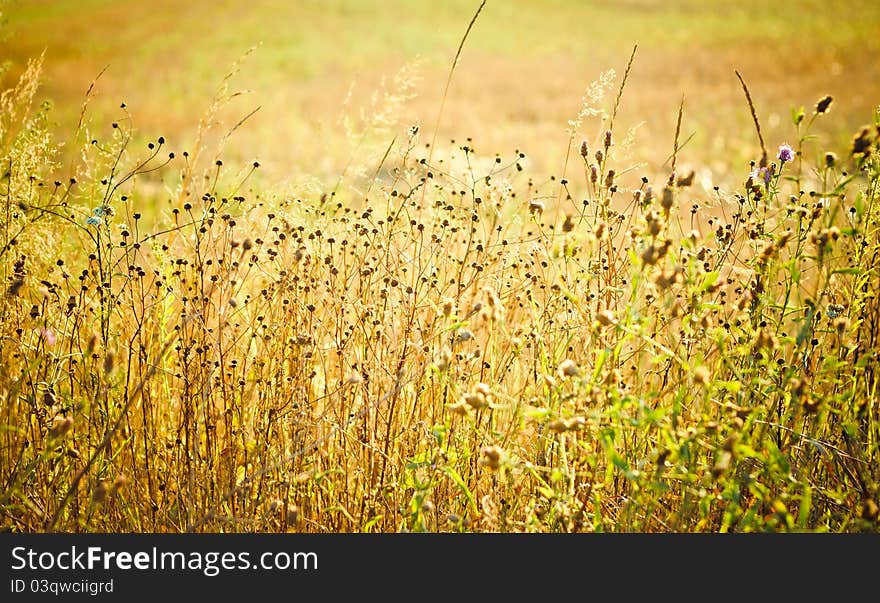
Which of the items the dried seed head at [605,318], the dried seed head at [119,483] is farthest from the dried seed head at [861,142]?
the dried seed head at [119,483]

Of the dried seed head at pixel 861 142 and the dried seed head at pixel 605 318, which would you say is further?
the dried seed head at pixel 861 142

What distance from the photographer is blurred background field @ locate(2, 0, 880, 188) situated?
36.0 feet

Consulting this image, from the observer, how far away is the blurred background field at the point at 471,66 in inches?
432

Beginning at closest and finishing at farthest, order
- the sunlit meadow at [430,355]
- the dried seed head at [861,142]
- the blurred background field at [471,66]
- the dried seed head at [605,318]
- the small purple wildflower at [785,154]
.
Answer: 1. the dried seed head at [605,318]
2. the dried seed head at [861,142]
3. the sunlit meadow at [430,355]
4. the small purple wildflower at [785,154]
5. the blurred background field at [471,66]

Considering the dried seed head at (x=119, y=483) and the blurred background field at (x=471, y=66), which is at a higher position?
the blurred background field at (x=471, y=66)

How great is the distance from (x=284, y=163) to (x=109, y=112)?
5428 mm

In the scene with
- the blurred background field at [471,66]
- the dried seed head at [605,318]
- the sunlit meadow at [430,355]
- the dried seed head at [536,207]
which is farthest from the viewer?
the blurred background field at [471,66]

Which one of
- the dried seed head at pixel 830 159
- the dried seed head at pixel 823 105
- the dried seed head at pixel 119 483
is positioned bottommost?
the dried seed head at pixel 119 483

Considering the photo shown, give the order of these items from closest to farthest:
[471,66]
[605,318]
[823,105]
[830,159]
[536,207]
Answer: [605,318]
[830,159]
[823,105]
[536,207]
[471,66]

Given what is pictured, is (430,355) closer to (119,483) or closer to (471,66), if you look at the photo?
(119,483)

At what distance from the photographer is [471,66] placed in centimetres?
1750

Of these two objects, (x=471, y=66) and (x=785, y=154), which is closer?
(x=785, y=154)

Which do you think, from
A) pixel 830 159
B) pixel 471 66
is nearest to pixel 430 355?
pixel 830 159

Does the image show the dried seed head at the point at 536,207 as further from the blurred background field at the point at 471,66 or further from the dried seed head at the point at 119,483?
the blurred background field at the point at 471,66
